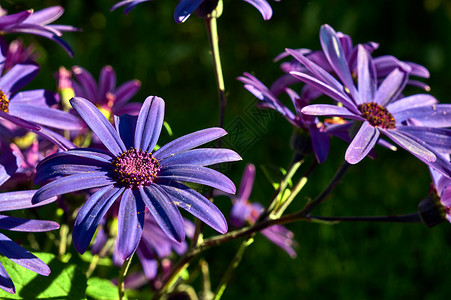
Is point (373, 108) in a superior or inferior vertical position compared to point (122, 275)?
superior

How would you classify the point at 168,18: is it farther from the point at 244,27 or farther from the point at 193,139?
the point at 193,139

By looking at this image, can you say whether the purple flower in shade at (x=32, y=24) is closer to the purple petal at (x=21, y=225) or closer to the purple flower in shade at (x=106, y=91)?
the purple flower in shade at (x=106, y=91)

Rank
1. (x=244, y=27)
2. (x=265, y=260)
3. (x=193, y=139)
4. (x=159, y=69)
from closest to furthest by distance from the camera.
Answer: (x=193, y=139), (x=265, y=260), (x=159, y=69), (x=244, y=27)

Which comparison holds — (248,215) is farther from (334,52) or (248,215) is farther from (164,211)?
(164,211)

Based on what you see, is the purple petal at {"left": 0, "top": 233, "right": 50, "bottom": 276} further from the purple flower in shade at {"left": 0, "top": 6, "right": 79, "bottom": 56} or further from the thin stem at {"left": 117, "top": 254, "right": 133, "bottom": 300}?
the purple flower in shade at {"left": 0, "top": 6, "right": 79, "bottom": 56}

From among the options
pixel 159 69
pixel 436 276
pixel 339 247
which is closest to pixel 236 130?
pixel 339 247

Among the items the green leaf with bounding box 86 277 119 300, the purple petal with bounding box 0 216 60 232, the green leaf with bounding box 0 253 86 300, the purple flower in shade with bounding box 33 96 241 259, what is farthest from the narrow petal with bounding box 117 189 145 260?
the green leaf with bounding box 86 277 119 300

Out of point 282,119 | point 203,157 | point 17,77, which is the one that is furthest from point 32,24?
point 282,119
